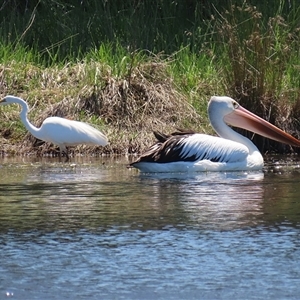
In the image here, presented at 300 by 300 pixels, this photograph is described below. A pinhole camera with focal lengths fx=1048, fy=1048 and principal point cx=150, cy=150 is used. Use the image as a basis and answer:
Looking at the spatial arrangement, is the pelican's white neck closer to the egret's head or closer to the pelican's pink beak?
the pelican's pink beak

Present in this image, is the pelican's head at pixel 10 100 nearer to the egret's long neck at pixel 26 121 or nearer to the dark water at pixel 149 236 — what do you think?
the egret's long neck at pixel 26 121

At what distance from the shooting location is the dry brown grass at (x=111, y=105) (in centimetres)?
1377

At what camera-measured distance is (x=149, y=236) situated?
23.3 ft

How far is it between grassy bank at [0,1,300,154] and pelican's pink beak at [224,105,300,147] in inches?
46.7

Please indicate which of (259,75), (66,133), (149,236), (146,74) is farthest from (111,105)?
(149,236)

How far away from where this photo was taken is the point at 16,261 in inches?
249

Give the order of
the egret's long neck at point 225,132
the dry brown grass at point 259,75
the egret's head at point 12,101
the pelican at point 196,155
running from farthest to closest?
1. the egret's head at point 12,101
2. the dry brown grass at point 259,75
3. the egret's long neck at point 225,132
4. the pelican at point 196,155

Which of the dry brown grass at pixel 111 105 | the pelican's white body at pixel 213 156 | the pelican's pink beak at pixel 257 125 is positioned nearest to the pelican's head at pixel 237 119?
the pelican's pink beak at pixel 257 125

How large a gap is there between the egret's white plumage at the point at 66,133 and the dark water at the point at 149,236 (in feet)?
7.05

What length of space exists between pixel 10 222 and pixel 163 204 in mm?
1393

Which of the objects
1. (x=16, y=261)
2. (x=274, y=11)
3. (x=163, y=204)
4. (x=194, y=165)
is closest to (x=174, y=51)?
(x=274, y=11)

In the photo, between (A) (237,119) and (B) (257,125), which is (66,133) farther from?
(B) (257,125)

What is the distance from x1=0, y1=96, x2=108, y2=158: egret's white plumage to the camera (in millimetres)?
12742

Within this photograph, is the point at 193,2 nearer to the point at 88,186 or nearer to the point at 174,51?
the point at 174,51
